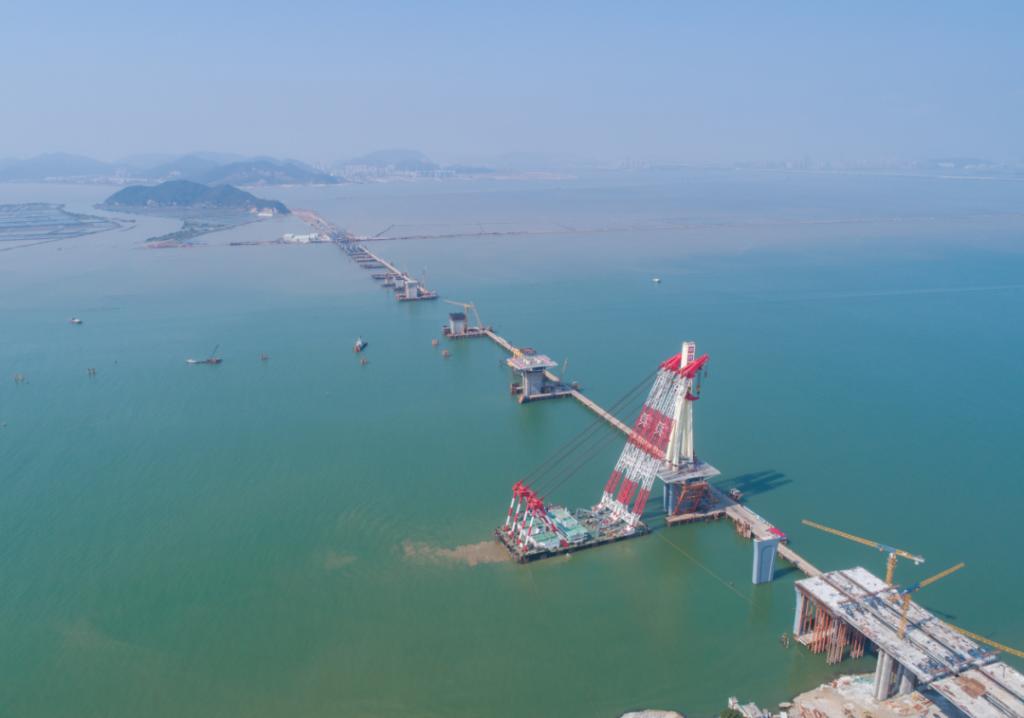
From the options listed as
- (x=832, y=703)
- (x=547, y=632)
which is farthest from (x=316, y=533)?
(x=832, y=703)

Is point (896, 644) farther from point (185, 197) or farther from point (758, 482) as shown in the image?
point (185, 197)

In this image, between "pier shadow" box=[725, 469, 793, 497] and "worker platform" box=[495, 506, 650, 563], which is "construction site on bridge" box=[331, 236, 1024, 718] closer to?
"worker platform" box=[495, 506, 650, 563]

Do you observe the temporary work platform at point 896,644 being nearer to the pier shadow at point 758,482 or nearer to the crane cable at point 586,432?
the pier shadow at point 758,482

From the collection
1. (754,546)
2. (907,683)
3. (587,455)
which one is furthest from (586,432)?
(907,683)

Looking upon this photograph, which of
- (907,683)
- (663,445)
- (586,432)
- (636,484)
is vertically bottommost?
(907,683)

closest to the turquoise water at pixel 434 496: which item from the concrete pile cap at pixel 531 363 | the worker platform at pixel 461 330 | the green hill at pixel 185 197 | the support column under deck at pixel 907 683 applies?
the support column under deck at pixel 907 683

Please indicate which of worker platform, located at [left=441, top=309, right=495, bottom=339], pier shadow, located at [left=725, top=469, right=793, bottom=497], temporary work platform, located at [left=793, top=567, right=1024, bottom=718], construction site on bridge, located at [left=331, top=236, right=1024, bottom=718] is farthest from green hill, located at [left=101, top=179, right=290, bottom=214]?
temporary work platform, located at [left=793, top=567, right=1024, bottom=718]

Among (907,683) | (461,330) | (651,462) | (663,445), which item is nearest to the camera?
(907,683)

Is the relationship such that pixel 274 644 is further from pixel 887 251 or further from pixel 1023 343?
pixel 887 251
